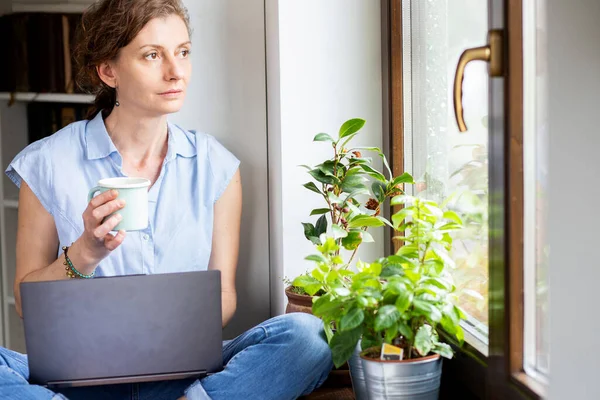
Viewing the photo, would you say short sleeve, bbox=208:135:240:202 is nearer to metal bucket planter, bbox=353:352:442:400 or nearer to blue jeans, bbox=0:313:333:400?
blue jeans, bbox=0:313:333:400

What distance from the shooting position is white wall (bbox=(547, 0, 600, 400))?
1049 mm

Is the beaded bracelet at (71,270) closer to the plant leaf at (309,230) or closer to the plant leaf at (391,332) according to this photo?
the plant leaf at (309,230)

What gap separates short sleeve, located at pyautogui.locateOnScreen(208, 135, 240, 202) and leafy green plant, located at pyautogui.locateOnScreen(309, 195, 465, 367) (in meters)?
0.75

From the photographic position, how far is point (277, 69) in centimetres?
222

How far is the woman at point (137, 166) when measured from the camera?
2.16 m

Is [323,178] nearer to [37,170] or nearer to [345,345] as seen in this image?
[345,345]

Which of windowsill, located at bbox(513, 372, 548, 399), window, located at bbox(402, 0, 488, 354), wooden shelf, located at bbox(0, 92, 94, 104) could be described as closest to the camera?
windowsill, located at bbox(513, 372, 548, 399)

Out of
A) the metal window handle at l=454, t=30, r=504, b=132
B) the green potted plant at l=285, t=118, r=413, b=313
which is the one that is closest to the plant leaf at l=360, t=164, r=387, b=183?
the green potted plant at l=285, t=118, r=413, b=313

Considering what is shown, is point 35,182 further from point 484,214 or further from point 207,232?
point 484,214

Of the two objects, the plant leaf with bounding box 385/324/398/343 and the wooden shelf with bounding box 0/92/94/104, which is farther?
the wooden shelf with bounding box 0/92/94/104

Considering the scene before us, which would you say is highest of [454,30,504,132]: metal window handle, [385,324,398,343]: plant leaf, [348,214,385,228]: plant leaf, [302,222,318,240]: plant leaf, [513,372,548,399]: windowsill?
[454,30,504,132]: metal window handle

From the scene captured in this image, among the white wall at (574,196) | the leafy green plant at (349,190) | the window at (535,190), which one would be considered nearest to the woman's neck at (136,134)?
the leafy green plant at (349,190)

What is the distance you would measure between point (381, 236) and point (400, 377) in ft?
2.66

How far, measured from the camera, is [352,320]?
1.45m
